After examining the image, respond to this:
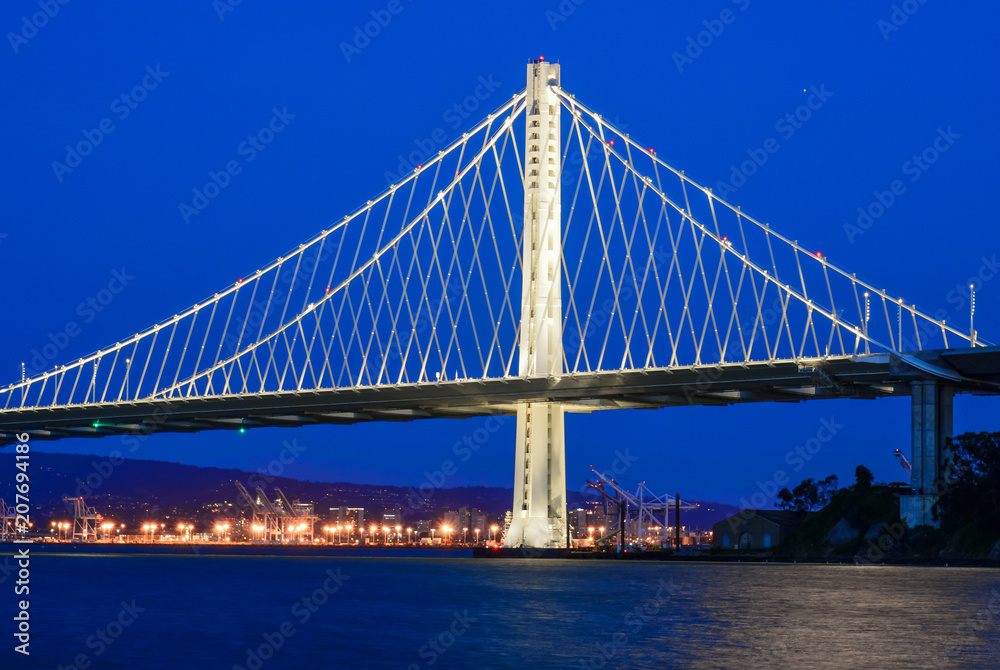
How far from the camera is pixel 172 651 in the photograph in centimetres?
2605

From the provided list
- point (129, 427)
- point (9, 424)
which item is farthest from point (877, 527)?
point (9, 424)

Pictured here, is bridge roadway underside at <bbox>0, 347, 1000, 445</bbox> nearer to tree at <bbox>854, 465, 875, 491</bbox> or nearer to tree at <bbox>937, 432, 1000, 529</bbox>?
tree at <bbox>937, 432, 1000, 529</bbox>

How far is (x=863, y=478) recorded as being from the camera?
2955 inches

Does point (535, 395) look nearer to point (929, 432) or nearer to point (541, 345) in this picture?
point (541, 345)

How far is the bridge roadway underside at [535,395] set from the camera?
54750mm

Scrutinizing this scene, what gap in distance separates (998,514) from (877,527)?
1109 centimetres

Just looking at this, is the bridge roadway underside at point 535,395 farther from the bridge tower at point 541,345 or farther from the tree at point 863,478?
the tree at point 863,478

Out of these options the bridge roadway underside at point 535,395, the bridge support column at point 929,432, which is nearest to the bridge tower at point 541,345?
the bridge roadway underside at point 535,395

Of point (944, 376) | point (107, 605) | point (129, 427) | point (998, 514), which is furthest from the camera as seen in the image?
point (129, 427)

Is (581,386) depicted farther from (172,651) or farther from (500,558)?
(172,651)

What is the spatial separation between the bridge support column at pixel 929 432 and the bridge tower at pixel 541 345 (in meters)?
15.8

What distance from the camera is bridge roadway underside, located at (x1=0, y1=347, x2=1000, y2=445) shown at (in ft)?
180

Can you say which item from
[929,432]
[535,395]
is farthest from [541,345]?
[929,432]

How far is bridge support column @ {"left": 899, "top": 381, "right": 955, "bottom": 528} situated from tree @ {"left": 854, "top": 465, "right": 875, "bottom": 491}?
59.2ft
